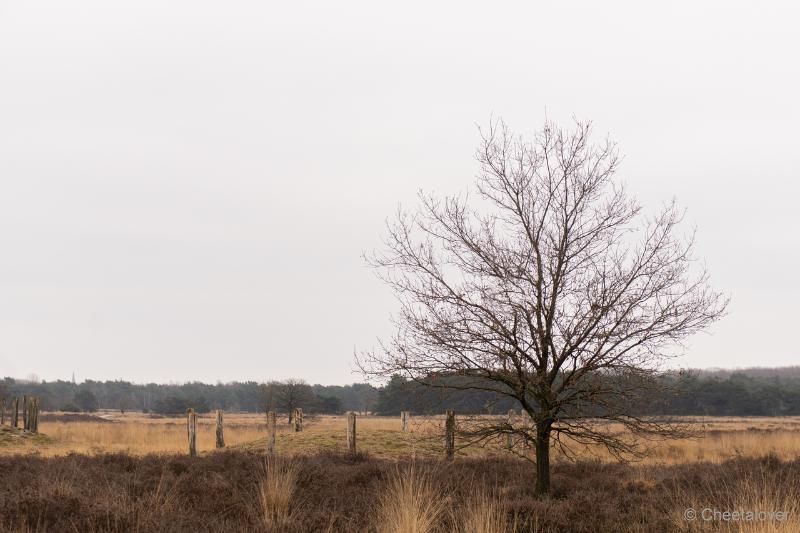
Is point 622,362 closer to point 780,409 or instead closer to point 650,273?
point 650,273

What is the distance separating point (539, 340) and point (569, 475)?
6.62 m

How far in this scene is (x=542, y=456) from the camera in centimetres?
1220

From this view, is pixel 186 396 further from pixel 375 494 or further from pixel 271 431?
pixel 375 494

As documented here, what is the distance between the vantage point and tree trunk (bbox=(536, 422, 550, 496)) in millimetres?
11648

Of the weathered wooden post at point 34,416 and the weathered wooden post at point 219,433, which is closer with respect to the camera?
the weathered wooden post at point 219,433

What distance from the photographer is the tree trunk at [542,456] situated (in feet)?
38.2

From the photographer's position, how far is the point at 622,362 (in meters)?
11.1

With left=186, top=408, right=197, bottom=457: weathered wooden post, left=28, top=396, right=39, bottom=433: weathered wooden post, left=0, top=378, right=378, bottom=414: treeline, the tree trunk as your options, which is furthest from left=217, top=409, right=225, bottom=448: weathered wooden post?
left=0, top=378, right=378, bottom=414: treeline

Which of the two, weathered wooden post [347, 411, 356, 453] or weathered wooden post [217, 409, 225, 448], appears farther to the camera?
weathered wooden post [217, 409, 225, 448]

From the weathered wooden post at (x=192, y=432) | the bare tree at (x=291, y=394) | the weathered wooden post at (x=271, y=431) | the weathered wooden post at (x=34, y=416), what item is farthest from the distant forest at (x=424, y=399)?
the weathered wooden post at (x=34, y=416)

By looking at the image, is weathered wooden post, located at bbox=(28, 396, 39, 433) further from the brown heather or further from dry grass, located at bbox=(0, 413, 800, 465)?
the brown heather

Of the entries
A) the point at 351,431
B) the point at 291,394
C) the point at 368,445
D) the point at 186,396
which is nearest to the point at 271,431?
the point at 351,431

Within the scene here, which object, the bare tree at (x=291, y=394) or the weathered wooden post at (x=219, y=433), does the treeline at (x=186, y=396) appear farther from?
the weathered wooden post at (x=219, y=433)

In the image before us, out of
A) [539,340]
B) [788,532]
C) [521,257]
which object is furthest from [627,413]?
[788,532]
